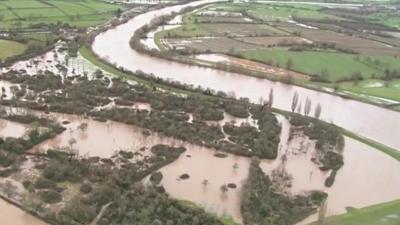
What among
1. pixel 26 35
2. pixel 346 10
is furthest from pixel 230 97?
pixel 346 10

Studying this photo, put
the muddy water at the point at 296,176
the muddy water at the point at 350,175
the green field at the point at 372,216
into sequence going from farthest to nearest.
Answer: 1. the muddy water at the point at 350,175
2. the muddy water at the point at 296,176
3. the green field at the point at 372,216

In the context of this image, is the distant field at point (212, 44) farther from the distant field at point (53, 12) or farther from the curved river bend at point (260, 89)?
the distant field at point (53, 12)

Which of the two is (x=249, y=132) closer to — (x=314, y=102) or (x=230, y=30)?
(x=314, y=102)

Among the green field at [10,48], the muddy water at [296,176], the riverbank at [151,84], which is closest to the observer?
the muddy water at [296,176]

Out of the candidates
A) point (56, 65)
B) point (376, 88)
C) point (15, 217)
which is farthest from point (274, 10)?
point (15, 217)

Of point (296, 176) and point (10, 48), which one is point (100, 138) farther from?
point (10, 48)

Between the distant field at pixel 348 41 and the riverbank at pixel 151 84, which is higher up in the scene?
the distant field at pixel 348 41

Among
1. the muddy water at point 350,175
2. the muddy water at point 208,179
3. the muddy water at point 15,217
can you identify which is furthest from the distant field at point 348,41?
the muddy water at point 15,217
